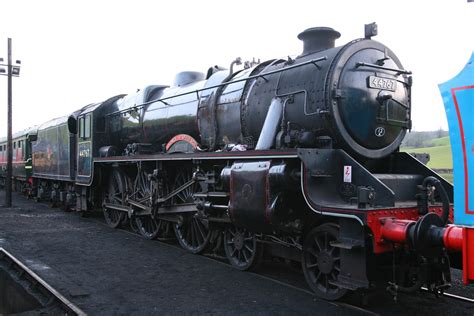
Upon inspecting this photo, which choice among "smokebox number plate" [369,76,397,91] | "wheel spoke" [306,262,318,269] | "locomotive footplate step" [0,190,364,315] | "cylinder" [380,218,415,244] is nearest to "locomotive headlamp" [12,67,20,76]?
"locomotive footplate step" [0,190,364,315]

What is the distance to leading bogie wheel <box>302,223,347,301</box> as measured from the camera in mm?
5023

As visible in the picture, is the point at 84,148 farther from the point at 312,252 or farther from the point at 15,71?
the point at 312,252

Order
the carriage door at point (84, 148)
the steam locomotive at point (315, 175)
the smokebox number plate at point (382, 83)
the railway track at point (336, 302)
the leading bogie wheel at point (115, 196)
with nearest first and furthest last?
the steam locomotive at point (315, 175)
the railway track at point (336, 302)
the smokebox number plate at point (382, 83)
the leading bogie wheel at point (115, 196)
the carriage door at point (84, 148)

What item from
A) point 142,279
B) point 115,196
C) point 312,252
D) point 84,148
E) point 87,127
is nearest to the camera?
point 312,252

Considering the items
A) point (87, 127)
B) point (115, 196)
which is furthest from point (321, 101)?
point (87, 127)

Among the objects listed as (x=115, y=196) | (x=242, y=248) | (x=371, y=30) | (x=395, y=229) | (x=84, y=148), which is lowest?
(x=242, y=248)

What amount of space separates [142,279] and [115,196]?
4821mm

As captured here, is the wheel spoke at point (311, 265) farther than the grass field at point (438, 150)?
No

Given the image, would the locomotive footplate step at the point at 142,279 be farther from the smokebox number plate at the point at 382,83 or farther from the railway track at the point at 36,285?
the smokebox number plate at the point at 382,83

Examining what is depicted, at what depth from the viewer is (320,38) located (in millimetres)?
6254

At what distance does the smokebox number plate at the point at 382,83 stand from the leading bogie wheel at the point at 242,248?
2.63 m

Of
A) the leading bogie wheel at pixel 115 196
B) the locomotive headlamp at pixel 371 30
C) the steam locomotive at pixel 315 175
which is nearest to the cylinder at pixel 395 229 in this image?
the steam locomotive at pixel 315 175

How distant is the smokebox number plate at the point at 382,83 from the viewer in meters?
5.61

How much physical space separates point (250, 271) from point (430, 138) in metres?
28.6
